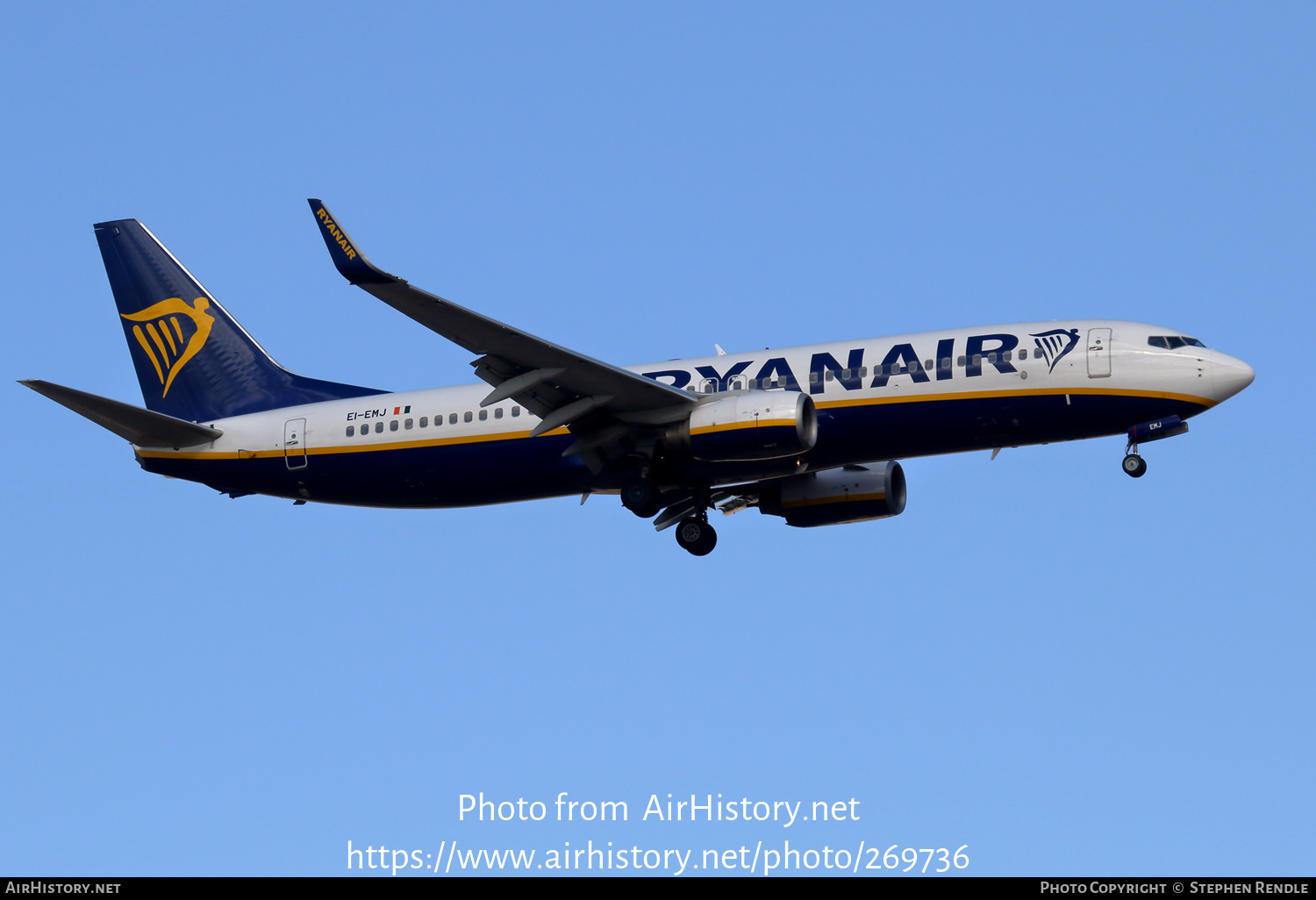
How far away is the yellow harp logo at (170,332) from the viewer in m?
43.8

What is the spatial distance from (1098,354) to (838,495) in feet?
27.6

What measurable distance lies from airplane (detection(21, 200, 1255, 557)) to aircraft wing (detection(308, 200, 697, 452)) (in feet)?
0.15

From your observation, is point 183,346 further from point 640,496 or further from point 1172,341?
point 1172,341

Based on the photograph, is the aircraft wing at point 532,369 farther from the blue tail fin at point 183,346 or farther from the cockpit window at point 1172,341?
the cockpit window at point 1172,341

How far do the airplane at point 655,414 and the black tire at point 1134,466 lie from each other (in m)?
0.06

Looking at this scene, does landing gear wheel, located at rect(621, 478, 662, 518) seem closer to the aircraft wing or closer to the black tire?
the aircraft wing

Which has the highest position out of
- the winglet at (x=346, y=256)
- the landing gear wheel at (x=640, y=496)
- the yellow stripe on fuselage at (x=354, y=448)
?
the yellow stripe on fuselage at (x=354, y=448)

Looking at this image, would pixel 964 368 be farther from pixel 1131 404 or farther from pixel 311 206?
pixel 311 206

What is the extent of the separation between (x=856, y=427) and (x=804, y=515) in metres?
5.86

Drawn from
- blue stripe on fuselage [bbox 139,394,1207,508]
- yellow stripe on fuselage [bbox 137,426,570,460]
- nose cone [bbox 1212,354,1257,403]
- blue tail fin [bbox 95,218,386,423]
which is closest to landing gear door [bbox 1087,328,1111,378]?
blue stripe on fuselage [bbox 139,394,1207,508]

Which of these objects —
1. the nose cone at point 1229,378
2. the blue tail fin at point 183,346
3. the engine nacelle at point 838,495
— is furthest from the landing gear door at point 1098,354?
the blue tail fin at point 183,346

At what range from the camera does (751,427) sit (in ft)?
116

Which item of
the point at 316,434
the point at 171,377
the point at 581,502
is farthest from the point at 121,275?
the point at 581,502

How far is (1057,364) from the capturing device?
117ft
